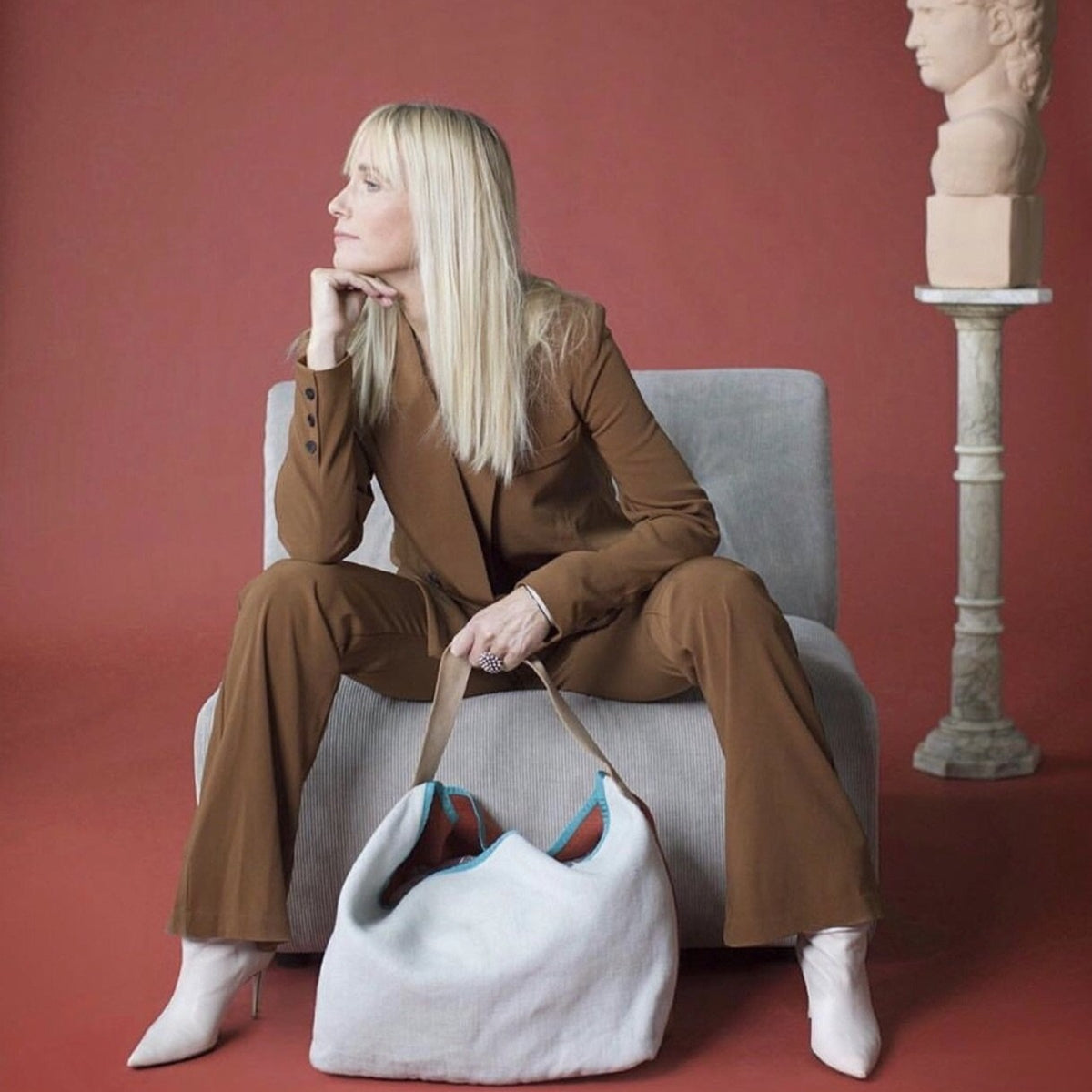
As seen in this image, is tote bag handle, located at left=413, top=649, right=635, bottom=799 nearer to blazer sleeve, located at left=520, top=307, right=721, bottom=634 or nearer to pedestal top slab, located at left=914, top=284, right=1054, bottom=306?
blazer sleeve, located at left=520, top=307, right=721, bottom=634

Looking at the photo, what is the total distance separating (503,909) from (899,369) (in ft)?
9.85

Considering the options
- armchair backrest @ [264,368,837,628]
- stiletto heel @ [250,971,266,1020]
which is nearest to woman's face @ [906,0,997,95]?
armchair backrest @ [264,368,837,628]

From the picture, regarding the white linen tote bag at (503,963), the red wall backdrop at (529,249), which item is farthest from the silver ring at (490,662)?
the red wall backdrop at (529,249)

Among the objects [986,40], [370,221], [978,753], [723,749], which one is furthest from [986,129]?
[723,749]

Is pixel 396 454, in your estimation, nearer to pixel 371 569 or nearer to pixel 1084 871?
pixel 371 569

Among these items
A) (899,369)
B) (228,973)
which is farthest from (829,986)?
(899,369)

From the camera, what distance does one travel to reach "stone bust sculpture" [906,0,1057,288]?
153 inches

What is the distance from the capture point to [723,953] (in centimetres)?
302

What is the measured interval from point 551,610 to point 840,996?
607 mm

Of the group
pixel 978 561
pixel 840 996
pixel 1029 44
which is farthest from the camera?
pixel 978 561

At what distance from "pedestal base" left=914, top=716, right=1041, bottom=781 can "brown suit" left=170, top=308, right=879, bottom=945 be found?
1.23 metres

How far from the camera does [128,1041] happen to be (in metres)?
2.73

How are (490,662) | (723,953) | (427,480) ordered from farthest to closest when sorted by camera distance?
(723,953)
(427,480)
(490,662)

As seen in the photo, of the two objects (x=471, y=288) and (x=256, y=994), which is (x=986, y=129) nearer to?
(x=471, y=288)
